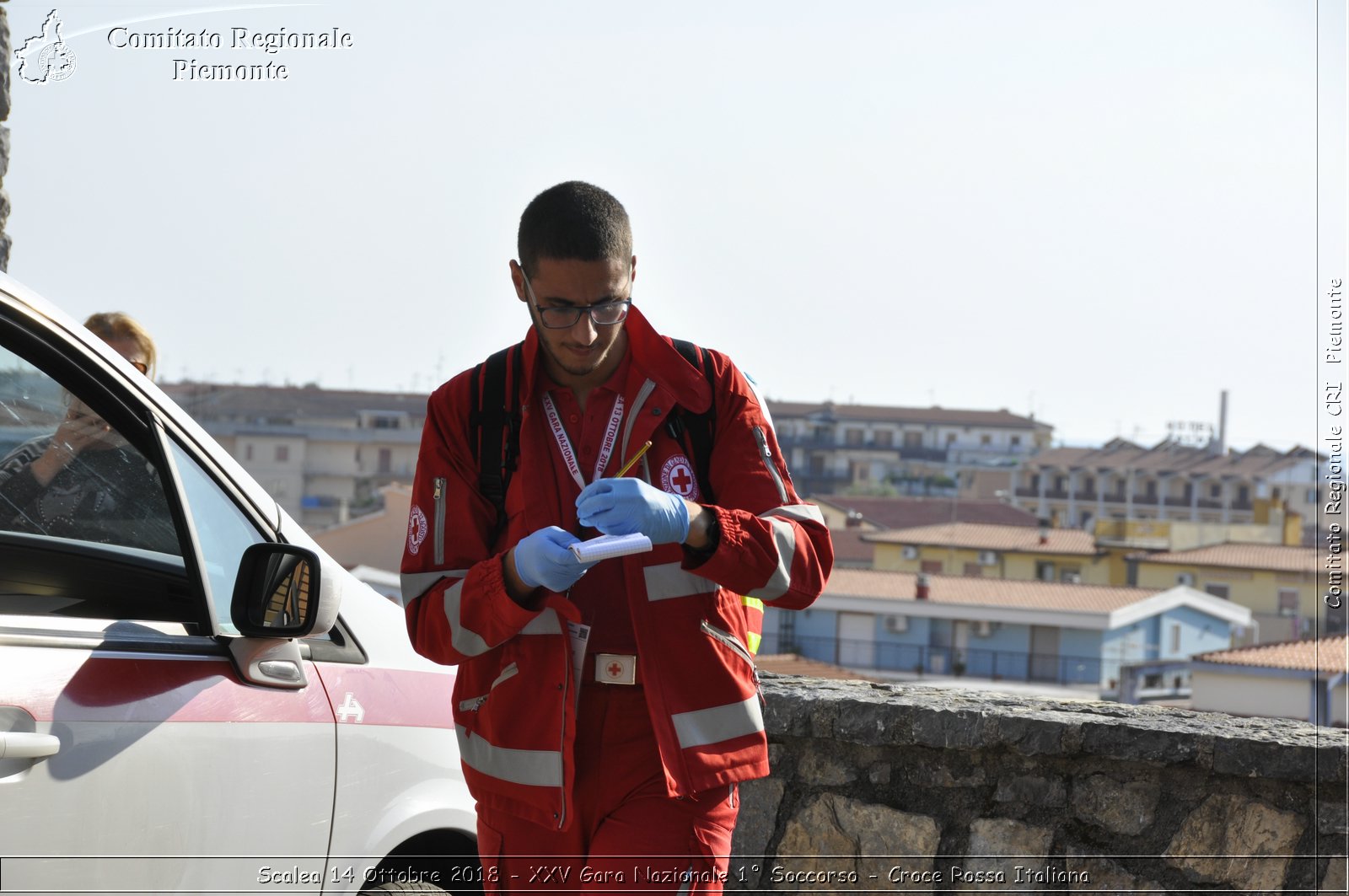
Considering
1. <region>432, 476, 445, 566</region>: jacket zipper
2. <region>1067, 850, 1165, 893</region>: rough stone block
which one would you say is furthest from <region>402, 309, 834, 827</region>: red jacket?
<region>1067, 850, 1165, 893</region>: rough stone block

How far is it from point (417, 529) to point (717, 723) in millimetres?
676

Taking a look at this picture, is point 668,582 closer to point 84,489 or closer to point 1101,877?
point 84,489

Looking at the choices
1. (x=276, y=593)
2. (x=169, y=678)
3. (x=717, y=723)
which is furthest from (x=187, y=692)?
(x=717, y=723)

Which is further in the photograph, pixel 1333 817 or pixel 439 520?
pixel 1333 817

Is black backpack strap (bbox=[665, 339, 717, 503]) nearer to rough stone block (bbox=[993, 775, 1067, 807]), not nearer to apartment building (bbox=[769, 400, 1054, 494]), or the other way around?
rough stone block (bbox=[993, 775, 1067, 807])

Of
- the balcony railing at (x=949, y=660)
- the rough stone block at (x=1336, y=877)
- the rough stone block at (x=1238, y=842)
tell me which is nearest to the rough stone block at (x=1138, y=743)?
the rough stone block at (x=1238, y=842)

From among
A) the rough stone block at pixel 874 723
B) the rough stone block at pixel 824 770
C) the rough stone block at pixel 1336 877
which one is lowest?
the rough stone block at pixel 1336 877

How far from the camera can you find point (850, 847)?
14.3ft

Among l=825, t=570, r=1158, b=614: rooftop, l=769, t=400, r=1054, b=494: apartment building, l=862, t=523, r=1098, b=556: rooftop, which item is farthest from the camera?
l=769, t=400, r=1054, b=494: apartment building

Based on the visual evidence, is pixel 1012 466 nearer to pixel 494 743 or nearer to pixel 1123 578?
pixel 1123 578

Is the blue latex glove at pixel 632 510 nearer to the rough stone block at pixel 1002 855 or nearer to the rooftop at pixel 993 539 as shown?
the rough stone block at pixel 1002 855

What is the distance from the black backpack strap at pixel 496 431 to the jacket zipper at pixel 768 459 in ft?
1.51

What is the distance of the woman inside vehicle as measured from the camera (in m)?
2.61

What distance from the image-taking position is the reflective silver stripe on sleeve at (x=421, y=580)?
257 cm
